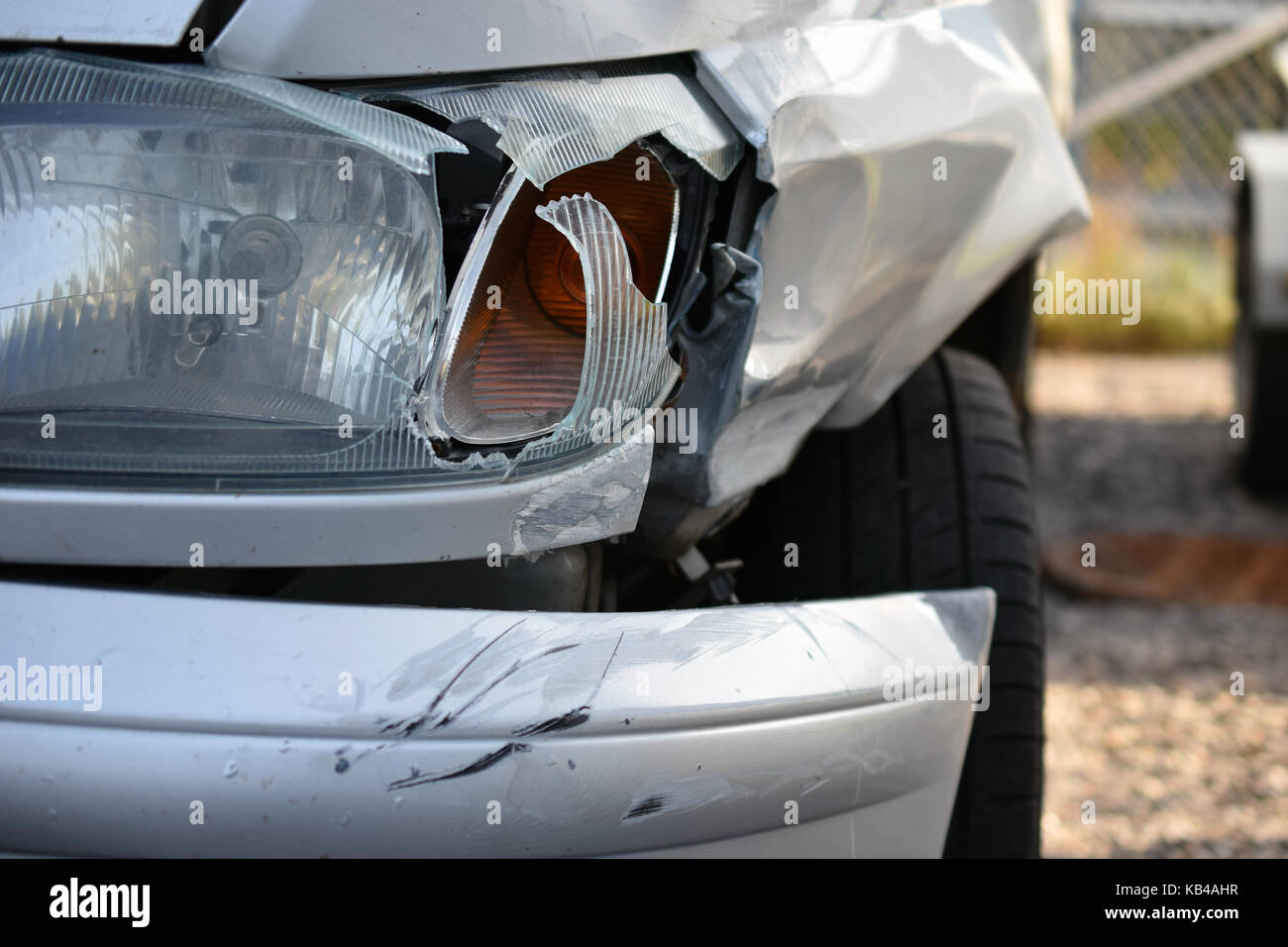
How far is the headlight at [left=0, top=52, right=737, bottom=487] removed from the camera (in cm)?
106

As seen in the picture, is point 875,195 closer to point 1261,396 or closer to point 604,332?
point 604,332

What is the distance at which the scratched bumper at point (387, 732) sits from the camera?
3.28 ft

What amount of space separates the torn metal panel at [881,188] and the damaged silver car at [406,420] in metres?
0.01

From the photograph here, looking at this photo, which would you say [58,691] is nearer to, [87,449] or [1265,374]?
[87,449]

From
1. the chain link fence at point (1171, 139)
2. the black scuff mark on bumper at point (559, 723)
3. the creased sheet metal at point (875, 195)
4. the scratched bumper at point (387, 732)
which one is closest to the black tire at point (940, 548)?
the creased sheet metal at point (875, 195)

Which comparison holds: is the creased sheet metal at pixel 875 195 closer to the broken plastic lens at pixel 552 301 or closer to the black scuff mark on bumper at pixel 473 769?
the broken plastic lens at pixel 552 301

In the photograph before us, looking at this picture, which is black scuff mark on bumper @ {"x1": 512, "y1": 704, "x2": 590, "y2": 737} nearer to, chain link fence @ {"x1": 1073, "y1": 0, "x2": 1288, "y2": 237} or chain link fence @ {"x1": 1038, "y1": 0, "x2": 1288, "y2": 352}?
chain link fence @ {"x1": 1038, "y1": 0, "x2": 1288, "y2": 352}

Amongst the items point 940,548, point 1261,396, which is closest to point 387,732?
point 940,548

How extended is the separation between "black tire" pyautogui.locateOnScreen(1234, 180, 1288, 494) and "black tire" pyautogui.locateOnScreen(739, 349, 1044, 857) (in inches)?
131

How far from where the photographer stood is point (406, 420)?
110 cm

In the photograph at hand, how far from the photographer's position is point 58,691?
1008 mm

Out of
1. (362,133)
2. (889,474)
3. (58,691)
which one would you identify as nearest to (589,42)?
(362,133)

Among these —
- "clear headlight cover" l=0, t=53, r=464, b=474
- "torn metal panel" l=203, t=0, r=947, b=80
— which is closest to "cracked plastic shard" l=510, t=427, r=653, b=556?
"clear headlight cover" l=0, t=53, r=464, b=474
